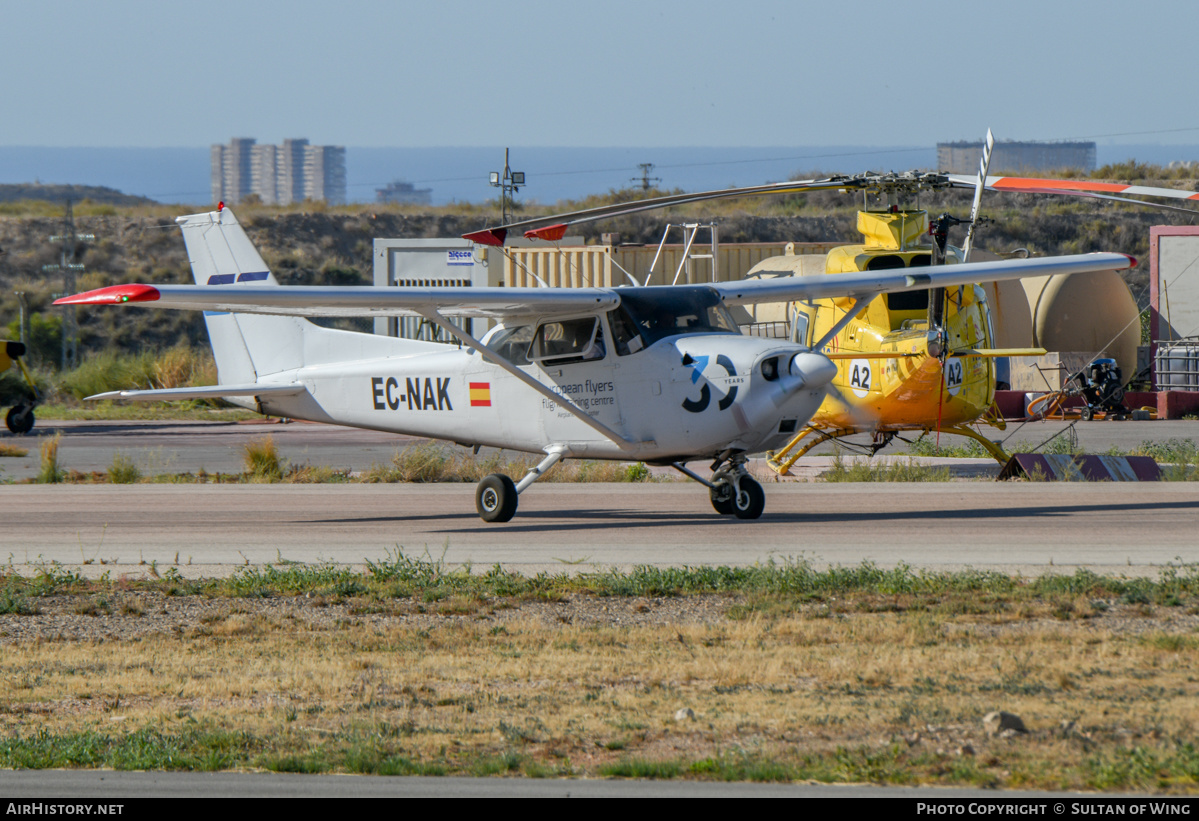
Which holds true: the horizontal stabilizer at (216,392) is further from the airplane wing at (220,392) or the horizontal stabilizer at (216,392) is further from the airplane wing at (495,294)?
Answer: the airplane wing at (495,294)

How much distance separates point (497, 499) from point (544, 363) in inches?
59.1

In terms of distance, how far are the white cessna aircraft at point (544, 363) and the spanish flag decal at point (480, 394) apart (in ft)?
0.06

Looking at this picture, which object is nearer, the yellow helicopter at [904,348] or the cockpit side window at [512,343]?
the cockpit side window at [512,343]

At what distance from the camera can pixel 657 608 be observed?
9328 mm

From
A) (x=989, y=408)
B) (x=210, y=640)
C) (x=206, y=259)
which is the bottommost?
(x=210, y=640)

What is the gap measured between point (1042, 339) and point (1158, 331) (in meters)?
2.56

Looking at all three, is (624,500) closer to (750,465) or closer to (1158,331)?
(750,465)

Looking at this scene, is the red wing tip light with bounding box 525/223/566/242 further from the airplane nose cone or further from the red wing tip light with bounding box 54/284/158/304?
the red wing tip light with bounding box 54/284/158/304

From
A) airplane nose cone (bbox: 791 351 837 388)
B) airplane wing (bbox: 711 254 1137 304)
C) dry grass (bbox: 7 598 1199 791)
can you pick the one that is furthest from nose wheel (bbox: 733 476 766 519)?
dry grass (bbox: 7 598 1199 791)

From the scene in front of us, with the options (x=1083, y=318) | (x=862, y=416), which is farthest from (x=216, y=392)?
(x=1083, y=318)

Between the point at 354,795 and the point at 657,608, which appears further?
the point at 657,608

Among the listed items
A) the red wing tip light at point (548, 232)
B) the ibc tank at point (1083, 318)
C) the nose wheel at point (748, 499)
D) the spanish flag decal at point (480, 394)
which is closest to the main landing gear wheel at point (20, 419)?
the red wing tip light at point (548, 232)

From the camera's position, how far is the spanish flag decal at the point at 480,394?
46.9ft

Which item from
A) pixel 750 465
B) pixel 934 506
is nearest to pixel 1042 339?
pixel 750 465
